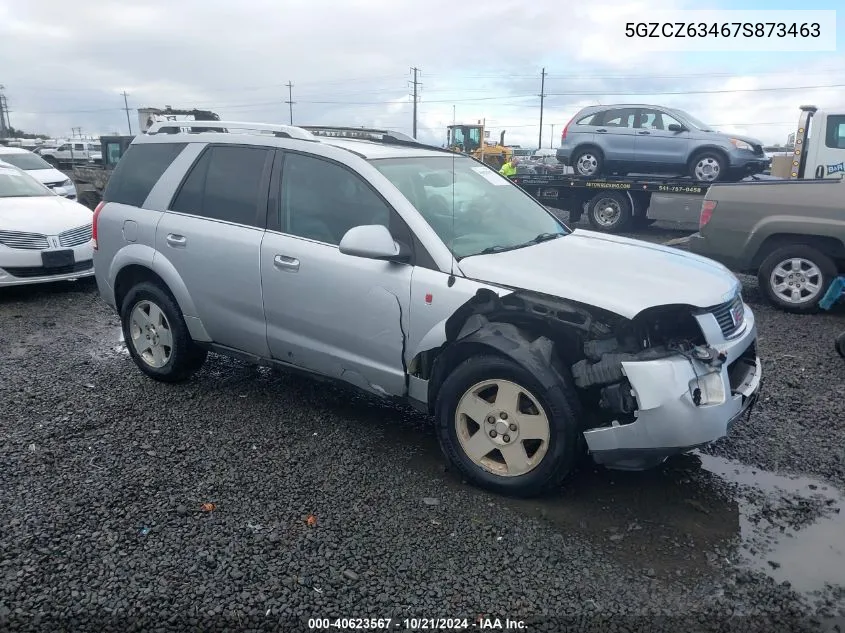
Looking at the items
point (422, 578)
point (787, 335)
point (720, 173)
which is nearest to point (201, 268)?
point (422, 578)

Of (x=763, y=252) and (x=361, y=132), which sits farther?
(x=763, y=252)

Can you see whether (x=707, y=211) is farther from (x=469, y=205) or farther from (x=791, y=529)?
(x=791, y=529)

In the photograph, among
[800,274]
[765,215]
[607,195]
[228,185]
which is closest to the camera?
[228,185]

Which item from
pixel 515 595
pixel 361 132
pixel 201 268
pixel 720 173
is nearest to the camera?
pixel 515 595

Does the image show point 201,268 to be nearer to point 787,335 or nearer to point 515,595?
point 515,595

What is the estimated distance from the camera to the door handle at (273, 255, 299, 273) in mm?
3879

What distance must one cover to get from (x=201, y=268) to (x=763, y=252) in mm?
6170

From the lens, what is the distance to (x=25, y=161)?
47.1 ft

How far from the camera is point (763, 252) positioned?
24.2 feet

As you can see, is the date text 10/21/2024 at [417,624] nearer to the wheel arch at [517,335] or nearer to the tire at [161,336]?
the wheel arch at [517,335]

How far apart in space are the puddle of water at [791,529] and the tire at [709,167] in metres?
9.75

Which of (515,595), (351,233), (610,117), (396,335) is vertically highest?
(610,117)

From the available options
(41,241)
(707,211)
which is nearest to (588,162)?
(707,211)

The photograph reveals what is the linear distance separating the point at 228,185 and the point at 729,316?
318 centimetres
